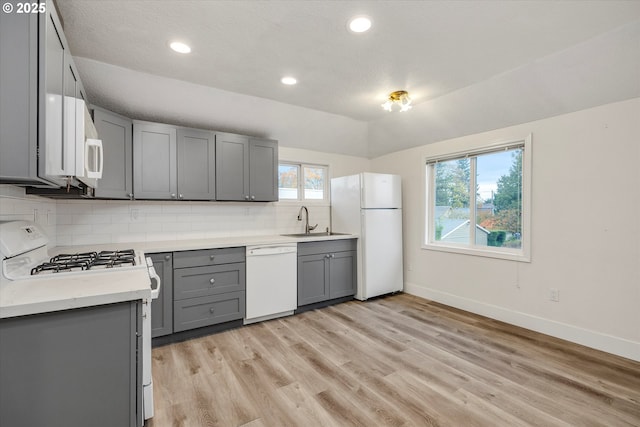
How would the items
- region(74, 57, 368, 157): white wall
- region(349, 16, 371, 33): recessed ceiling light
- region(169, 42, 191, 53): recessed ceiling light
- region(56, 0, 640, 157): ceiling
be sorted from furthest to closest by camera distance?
1. region(74, 57, 368, 157): white wall
2. region(169, 42, 191, 53): recessed ceiling light
3. region(349, 16, 371, 33): recessed ceiling light
4. region(56, 0, 640, 157): ceiling

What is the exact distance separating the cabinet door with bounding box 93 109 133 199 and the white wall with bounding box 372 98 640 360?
3.82m

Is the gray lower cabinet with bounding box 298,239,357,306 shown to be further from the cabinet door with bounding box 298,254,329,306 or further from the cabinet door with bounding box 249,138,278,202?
the cabinet door with bounding box 249,138,278,202

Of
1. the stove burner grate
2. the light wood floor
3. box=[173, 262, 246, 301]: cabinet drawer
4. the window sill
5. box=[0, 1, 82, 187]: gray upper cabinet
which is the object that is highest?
box=[0, 1, 82, 187]: gray upper cabinet

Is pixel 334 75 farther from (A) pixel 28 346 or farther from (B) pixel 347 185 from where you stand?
(A) pixel 28 346

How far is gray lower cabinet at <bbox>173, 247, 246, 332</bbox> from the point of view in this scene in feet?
9.39

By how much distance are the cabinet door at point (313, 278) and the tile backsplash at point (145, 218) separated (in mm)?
769

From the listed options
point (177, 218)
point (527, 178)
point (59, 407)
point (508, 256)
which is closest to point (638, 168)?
point (527, 178)

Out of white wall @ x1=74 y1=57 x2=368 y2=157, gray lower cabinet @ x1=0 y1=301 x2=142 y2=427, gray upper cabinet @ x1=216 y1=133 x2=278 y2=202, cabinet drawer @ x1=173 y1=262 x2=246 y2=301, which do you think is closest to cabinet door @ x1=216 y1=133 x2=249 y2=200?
gray upper cabinet @ x1=216 y1=133 x2=278 y2=202

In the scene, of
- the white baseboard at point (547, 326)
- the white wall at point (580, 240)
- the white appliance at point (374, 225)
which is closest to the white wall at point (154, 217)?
the white appliance at point (374, 225)

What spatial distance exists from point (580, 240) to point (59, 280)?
13.0ft

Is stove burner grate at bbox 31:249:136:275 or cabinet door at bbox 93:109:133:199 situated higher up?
cabinet door at bbox 93:109:133:199

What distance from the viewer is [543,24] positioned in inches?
82.6

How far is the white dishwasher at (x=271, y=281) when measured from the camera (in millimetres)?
3260

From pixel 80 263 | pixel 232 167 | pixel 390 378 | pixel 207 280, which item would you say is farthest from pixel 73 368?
pixel 232 167
